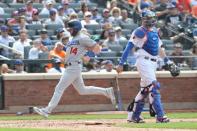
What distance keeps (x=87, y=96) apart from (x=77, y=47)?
4.12 m

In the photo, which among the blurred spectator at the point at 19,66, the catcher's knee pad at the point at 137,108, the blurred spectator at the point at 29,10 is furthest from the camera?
the blurred spectator at the point at 29,10

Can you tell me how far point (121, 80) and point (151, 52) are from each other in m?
5.51

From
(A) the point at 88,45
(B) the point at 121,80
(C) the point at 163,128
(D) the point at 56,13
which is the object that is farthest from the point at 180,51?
(C) the point at 163,128

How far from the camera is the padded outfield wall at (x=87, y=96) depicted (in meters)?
17.4

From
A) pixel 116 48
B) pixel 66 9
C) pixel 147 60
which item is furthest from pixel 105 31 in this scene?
pixel 147 60

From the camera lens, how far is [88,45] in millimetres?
13820

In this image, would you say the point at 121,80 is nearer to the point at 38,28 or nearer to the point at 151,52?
the point at 38,28

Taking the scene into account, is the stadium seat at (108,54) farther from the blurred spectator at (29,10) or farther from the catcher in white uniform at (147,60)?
the catcher in white uniform at (147,60)

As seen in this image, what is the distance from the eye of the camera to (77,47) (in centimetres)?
1389

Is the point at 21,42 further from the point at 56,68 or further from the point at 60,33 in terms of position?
the point at 56,68

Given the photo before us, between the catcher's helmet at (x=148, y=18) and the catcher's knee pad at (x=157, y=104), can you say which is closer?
the catcher's knee pad at (x=157, y=104)

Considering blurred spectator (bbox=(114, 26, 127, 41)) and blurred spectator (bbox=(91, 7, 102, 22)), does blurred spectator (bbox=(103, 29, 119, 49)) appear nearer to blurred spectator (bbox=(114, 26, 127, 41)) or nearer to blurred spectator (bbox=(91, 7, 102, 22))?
blurred spectator (bbox=(114, 26, 127, 41))

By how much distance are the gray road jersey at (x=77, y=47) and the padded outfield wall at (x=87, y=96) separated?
11.9ft

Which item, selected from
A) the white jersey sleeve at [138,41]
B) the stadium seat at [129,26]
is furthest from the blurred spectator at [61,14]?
the white jersey sleeve at [138,41]
